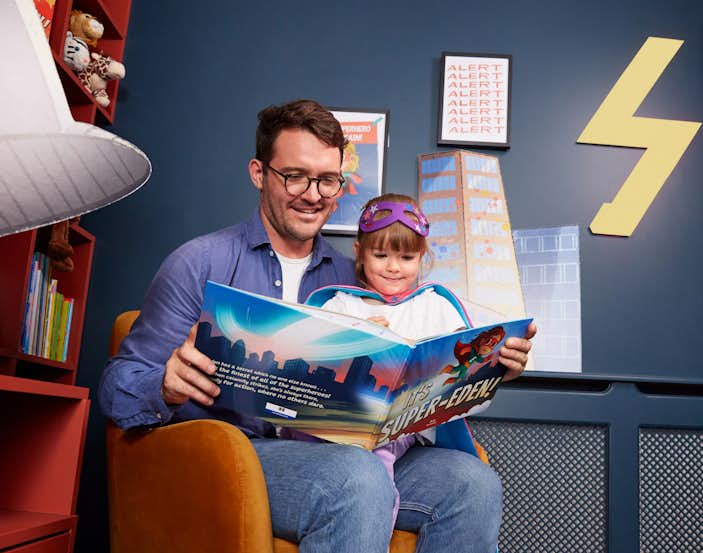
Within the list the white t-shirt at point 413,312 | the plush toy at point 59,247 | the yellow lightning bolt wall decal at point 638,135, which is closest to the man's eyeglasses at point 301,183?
the white t-shirt at point 413,312

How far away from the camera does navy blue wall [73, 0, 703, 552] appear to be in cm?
229

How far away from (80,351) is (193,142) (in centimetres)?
76

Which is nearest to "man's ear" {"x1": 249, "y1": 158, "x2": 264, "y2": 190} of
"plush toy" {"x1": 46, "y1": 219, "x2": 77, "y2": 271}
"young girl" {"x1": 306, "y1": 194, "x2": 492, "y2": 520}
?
"young girl" {"x1": 306, "y1": 194, "x2": 492, "y2": 520}

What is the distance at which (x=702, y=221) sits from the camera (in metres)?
2.38

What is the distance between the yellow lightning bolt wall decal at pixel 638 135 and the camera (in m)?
2.34

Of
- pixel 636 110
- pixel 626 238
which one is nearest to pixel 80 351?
pixel 626 238

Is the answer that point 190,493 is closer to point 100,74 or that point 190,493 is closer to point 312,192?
point 312,192

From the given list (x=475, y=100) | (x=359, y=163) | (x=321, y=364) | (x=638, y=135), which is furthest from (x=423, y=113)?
(x=321, y=364)

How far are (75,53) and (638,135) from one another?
180 centimetres

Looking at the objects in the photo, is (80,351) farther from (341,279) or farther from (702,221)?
(702,221)

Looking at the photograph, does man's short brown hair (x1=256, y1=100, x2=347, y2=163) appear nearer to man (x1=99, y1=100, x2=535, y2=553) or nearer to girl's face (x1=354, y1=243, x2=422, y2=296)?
man (x1=99, y1=100, x2=535, y2=553)

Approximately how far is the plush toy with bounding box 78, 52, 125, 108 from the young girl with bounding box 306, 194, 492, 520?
3.20 ft

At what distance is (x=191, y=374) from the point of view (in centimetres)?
108

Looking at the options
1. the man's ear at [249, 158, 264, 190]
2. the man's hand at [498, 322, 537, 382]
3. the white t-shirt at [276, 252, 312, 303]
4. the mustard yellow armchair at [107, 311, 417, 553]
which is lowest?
the mustard yellow armchair at [107, 311, 417, 553]
